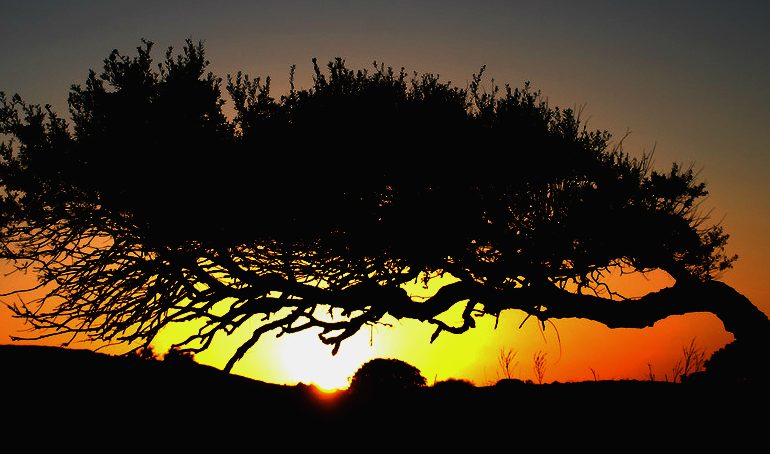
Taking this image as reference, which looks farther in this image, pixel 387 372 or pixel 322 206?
pixel 387 372

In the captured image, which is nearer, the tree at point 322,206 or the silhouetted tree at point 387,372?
the tree at point 322,206

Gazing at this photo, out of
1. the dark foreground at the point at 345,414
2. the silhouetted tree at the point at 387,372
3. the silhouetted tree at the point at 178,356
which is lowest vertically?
the dark foreground at the point at 345,414

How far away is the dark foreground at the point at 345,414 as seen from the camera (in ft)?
28.2

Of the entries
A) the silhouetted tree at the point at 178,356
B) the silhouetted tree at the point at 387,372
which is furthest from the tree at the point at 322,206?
the silhouetted tree at the point at 387,372

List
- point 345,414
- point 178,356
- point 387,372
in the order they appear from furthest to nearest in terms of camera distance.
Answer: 1. point 387,372
2. point 178,356
3. point 345,414

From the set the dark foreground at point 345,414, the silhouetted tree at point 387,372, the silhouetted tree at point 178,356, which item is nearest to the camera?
the dark foreground at point 345,414

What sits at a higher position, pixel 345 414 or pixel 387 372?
pixel 387 372

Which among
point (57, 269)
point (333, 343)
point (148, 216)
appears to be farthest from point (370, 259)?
point (57, 269)

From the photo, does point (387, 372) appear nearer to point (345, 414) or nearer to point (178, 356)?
point (178, 356)

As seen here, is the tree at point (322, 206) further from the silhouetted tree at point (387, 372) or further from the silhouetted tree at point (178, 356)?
the silhouetted tree at point (387, 372)

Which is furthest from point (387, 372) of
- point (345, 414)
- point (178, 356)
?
point (345, 414)

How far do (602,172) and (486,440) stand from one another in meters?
8.72

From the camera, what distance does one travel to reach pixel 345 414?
9.90m

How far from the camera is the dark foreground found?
28.2ft
